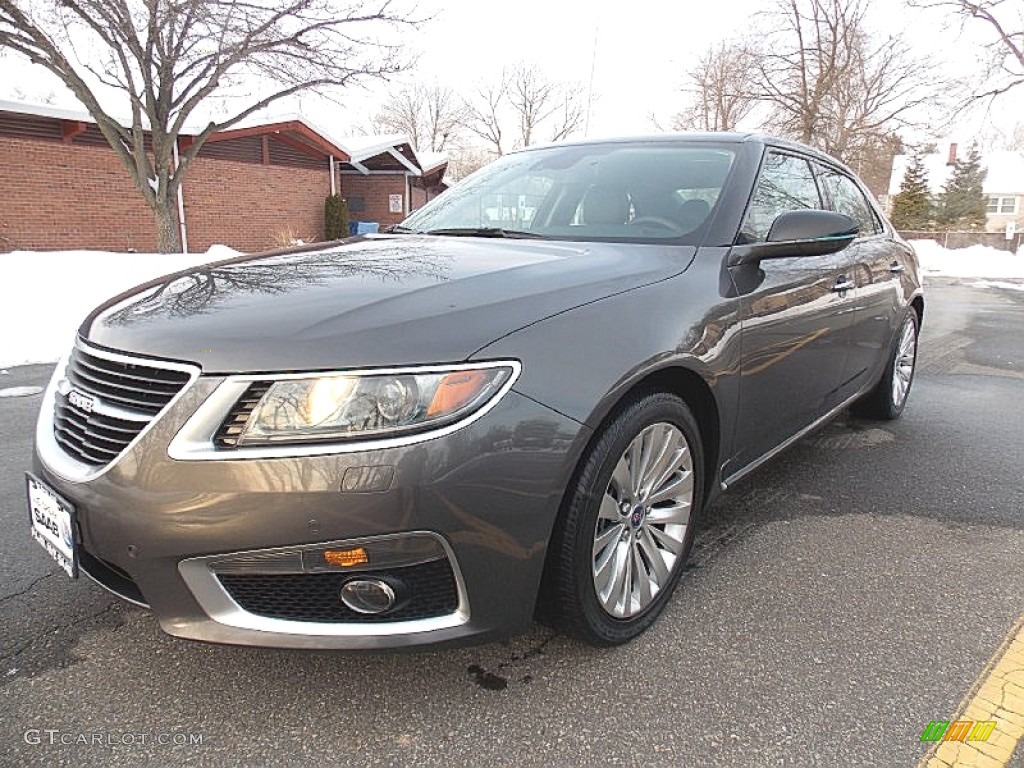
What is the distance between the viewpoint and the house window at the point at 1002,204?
49281 mm

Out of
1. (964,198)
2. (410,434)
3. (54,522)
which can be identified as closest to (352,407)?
(410,434)

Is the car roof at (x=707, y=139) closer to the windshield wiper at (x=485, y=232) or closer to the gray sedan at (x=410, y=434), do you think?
the gray sedan at (x=410, y=434)

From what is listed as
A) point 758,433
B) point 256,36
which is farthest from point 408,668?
point 256,36

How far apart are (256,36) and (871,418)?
498 inches

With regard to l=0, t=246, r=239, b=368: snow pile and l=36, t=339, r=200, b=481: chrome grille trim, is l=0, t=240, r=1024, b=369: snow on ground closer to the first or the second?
l=0, t=246, r=239, b=368: snow pile

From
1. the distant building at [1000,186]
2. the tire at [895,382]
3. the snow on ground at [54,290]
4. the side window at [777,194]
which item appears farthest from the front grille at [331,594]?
the distant building at [1000,186]

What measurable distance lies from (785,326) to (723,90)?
106ft

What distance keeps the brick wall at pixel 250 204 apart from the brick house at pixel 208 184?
24 mm

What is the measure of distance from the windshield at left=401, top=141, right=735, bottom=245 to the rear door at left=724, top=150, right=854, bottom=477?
0.21 m

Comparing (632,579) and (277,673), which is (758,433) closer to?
(632,579)

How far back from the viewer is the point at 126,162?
13359mm

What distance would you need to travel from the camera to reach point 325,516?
1582 mm
